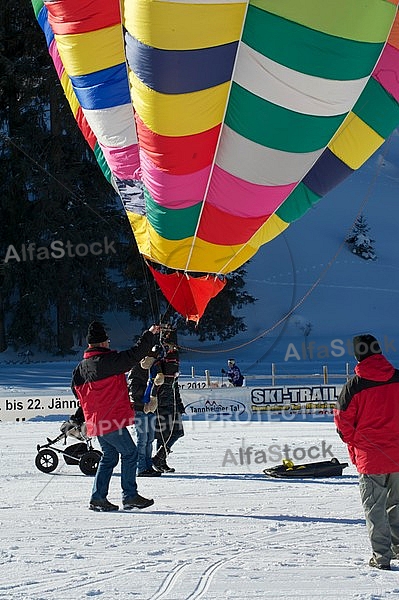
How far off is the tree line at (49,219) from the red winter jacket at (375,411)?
24.9 m

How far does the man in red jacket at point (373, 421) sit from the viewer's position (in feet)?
19.7

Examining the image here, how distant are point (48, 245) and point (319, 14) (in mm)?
26675

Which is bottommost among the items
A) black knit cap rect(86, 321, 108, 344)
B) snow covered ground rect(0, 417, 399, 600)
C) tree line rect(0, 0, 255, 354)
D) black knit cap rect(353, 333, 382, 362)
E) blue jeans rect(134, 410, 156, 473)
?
snow covered ground rect(0, 417, 399, 600)

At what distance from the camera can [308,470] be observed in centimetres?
988

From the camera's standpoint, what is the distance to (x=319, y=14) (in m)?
7.20

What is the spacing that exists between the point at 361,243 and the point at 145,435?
49199 mm

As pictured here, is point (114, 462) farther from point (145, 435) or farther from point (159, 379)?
point (145, 435)

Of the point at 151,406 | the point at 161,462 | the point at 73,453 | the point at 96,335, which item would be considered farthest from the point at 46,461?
the point at 96,335

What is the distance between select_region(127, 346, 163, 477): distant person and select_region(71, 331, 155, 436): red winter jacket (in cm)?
153

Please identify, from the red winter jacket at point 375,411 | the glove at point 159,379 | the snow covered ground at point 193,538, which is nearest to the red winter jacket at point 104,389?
the snow covered ground at point 193,538

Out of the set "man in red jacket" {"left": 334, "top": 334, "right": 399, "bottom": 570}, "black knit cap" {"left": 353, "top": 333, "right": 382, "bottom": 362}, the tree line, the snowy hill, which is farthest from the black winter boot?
the snowy hill

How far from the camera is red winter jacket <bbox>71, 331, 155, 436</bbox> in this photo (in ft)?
25.7

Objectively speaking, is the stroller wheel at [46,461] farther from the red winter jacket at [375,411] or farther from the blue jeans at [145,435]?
the red winter jacket at [375,411]

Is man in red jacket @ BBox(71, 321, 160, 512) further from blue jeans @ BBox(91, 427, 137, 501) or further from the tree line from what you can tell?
the tree line
